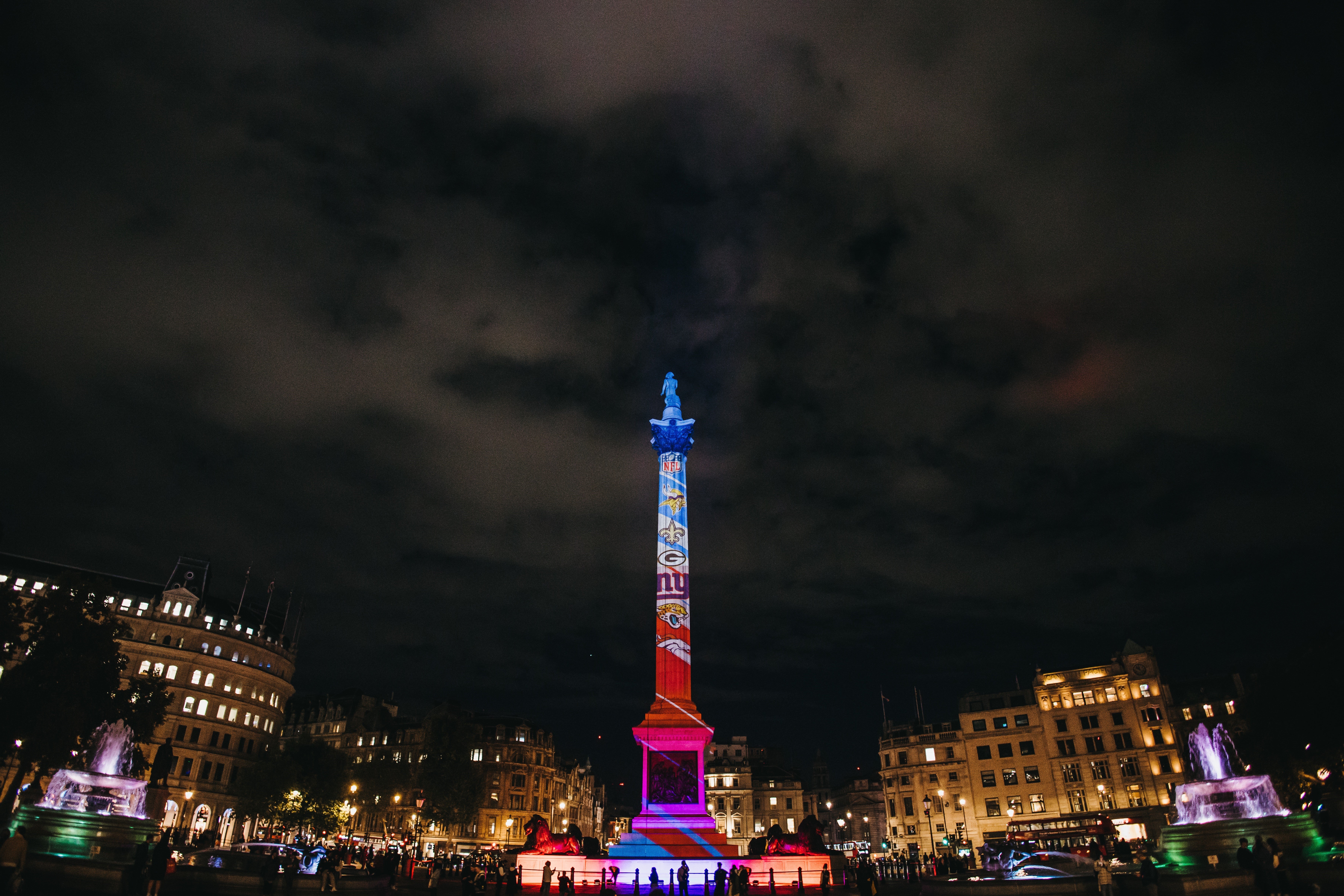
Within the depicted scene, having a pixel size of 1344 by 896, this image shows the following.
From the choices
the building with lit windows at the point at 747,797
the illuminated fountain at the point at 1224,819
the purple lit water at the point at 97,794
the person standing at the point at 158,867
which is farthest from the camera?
the building with lit windows at the point at 747,797

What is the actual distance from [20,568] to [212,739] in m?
25.2

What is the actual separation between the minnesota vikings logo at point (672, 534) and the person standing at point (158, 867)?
29356 millimetres

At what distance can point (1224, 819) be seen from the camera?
1047 inches

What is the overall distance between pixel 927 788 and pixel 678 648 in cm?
5628

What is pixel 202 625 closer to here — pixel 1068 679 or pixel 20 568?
pixel 20 568

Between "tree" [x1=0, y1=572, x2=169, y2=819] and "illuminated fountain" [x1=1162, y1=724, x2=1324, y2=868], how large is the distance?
4819cm

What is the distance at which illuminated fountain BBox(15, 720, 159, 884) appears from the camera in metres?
21.9

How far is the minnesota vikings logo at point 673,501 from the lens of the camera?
155 feet

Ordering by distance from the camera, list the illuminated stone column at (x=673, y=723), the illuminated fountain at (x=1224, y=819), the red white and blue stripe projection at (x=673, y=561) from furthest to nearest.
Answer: the red white and blue stripe projection at (x=673, y=561) → the illuminated stone column at (x=673, y=723) → the illuminated fountain at (x=1224, y=819)

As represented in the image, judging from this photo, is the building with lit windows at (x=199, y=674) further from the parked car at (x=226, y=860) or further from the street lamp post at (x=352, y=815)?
the parked car at (x=226, y=860)

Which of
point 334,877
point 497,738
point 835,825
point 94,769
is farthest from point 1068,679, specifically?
point 94,769

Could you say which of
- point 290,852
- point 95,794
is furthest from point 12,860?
point 95,794

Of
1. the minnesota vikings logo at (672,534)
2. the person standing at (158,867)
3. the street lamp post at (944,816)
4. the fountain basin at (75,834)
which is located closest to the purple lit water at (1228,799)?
the minnesota vikings logo at (672,534)

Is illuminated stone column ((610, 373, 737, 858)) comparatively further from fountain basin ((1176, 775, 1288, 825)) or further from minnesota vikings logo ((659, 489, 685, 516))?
fountain basin ((1176, 775, 1288, 825))
